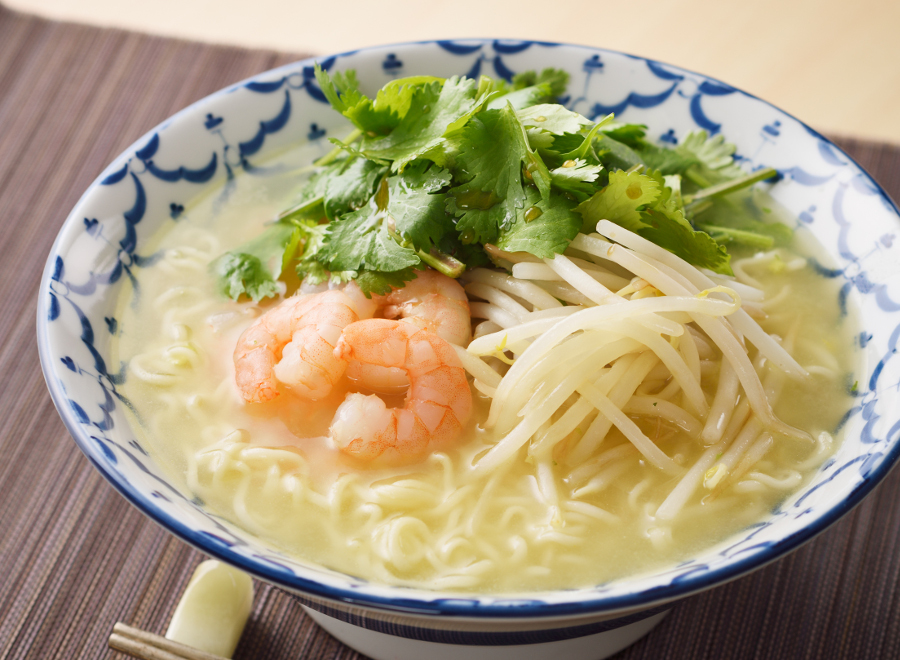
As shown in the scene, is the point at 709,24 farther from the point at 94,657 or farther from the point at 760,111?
the point at 94,657

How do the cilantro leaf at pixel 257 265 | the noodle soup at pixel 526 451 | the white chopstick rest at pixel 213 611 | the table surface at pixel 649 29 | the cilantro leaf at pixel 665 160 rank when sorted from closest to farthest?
the noodle soup at pixel 526 451 < the white chopstick rest at pixel 213 611 < the cilantro leaf at pixel 257 265 < the cilantro leaf at pixel 665 160 < the table surface at pixel 649 29

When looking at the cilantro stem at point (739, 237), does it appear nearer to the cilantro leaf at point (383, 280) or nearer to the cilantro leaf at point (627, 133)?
the cilantro leaf at point (627, 133)

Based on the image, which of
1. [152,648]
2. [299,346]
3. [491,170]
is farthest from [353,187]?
[152,648]

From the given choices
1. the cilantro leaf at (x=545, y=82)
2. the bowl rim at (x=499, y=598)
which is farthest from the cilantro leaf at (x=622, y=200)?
the bowl rim at (x=499, y=598)

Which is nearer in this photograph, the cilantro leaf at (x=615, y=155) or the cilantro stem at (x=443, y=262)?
the cilantro stem at (x=443, y=262)

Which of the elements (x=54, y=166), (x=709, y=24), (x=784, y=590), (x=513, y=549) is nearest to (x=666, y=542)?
(x=513, y=549)

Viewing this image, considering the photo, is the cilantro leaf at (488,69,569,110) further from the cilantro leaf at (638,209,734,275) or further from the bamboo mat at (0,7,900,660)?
the bamboo mat at (0,7,900,660)

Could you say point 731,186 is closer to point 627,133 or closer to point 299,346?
point 627,133
